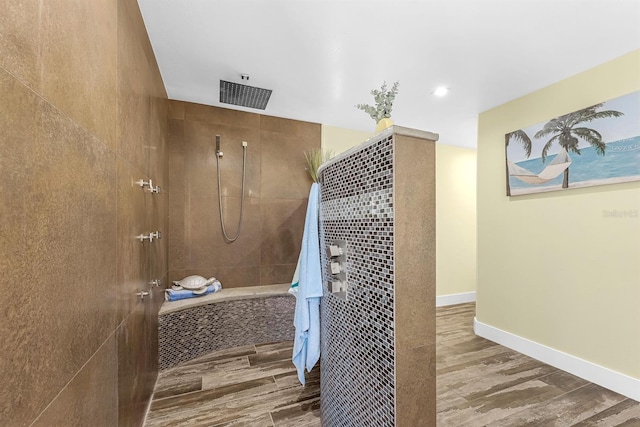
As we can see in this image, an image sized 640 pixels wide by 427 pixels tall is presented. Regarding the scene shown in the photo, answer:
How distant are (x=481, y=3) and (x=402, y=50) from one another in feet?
1.73

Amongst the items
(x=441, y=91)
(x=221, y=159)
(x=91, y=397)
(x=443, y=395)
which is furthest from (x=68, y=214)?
(x=441, y=91)

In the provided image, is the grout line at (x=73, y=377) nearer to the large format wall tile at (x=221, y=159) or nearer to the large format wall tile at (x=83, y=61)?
the large format wall tile at (x=83, y=61)

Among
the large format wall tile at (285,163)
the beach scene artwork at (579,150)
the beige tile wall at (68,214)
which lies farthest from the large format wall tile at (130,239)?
the beach scene artwork at (579,150)

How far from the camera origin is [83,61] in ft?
2.77

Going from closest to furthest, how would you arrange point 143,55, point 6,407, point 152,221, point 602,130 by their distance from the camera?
1. point 6,407
2. point 143,55
3. point 152,221
4. point 602,130

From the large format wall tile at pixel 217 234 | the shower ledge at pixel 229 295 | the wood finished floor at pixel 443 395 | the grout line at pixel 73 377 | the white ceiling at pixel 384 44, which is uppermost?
the white ceiling at pixel 384 44

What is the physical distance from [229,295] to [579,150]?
3423mm

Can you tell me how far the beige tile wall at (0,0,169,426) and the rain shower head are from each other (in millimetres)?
1081

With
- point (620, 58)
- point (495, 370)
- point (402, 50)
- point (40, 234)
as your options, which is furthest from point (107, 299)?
point (620, 58)

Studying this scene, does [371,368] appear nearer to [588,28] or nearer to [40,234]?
[40,234]

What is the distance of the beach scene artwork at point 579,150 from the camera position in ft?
6.23

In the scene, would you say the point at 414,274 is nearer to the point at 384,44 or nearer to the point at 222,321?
the point at 384,44

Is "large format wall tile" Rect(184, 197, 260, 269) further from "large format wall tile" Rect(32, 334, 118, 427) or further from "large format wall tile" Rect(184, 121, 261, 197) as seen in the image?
"large format wall tile" Rect(32, 334, 118, 427)

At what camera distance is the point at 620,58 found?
6.46ft
